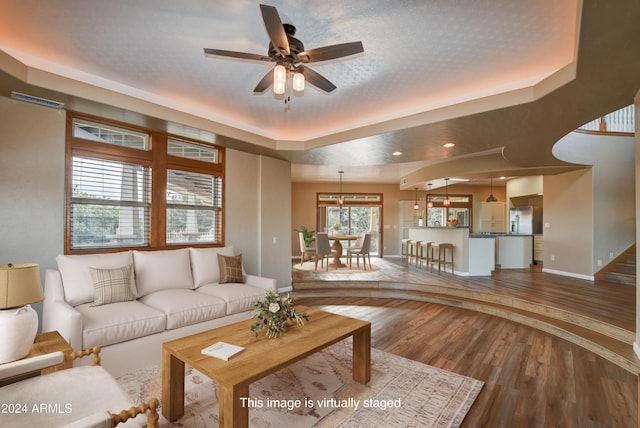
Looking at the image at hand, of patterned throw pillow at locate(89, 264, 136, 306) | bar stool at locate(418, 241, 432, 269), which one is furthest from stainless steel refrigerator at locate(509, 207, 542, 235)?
patterned throw pillow at locate(89, 264, 136, 306)

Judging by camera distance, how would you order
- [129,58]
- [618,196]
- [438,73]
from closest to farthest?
[129,58]
[438,73]
[618,196]

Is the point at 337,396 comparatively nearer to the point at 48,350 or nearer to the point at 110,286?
the point at 48,350

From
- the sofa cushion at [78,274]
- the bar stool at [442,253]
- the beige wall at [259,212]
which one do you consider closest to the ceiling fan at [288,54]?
the sofa cushion at [78,274]

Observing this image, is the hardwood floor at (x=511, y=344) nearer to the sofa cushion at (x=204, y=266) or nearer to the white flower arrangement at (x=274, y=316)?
the white flower arrangement at (x=274, y=316)

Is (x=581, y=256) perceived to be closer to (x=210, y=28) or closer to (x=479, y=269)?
(x=479, y=269)

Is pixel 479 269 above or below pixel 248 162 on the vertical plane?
below

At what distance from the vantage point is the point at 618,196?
20.5 feet

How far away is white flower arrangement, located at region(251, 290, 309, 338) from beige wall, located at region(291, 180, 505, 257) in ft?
25.9

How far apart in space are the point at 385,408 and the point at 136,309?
2.42m

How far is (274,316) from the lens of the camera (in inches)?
90.5

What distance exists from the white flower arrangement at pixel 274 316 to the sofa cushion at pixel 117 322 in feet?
3.77

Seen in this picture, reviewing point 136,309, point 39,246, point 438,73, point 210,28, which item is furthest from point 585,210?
point 39,246

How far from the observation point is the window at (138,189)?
11.1ft

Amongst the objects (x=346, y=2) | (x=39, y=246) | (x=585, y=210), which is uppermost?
(x=346, y=2)
